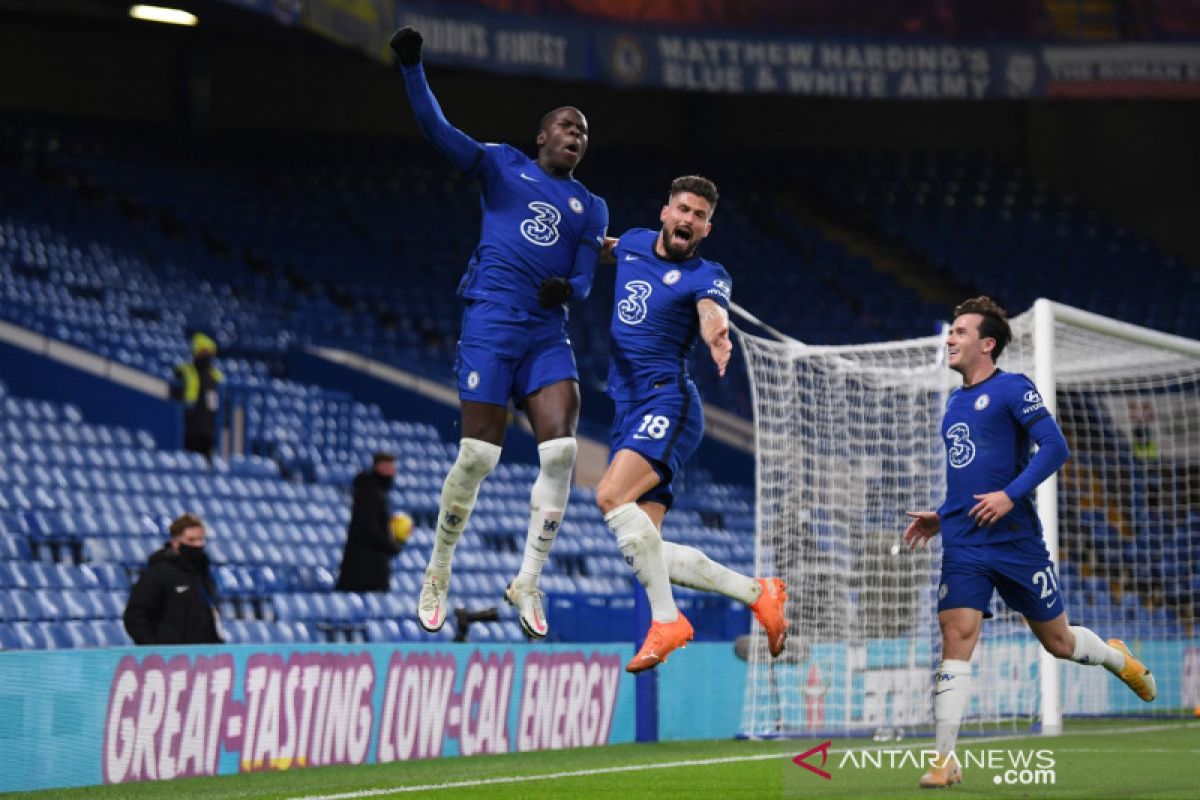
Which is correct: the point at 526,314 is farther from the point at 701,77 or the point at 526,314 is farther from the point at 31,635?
the point at 701,77

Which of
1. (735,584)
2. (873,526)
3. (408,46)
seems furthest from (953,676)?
(873,526)

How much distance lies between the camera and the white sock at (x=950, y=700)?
25.8 feet

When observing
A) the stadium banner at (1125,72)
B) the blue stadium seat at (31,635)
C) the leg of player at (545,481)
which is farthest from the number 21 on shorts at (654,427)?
the stadium banner at (1125,72)

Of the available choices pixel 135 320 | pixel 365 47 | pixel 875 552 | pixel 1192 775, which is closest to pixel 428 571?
pixel 1192 775

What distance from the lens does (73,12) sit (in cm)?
2270

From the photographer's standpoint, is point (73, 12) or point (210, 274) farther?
point (73, 12)

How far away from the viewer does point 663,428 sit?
7.32 metres

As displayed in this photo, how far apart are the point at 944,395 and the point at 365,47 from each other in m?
9.63

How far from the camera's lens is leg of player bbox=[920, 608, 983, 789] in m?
7.88

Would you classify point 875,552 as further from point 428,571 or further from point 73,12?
point 73,12

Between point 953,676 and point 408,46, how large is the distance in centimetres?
362

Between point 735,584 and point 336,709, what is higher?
point 735,584

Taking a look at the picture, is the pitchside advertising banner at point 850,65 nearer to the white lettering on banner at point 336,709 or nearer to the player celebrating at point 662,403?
the white lettering on banner at point 336,709

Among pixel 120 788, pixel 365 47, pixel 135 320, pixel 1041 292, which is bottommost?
pixel 120 788
